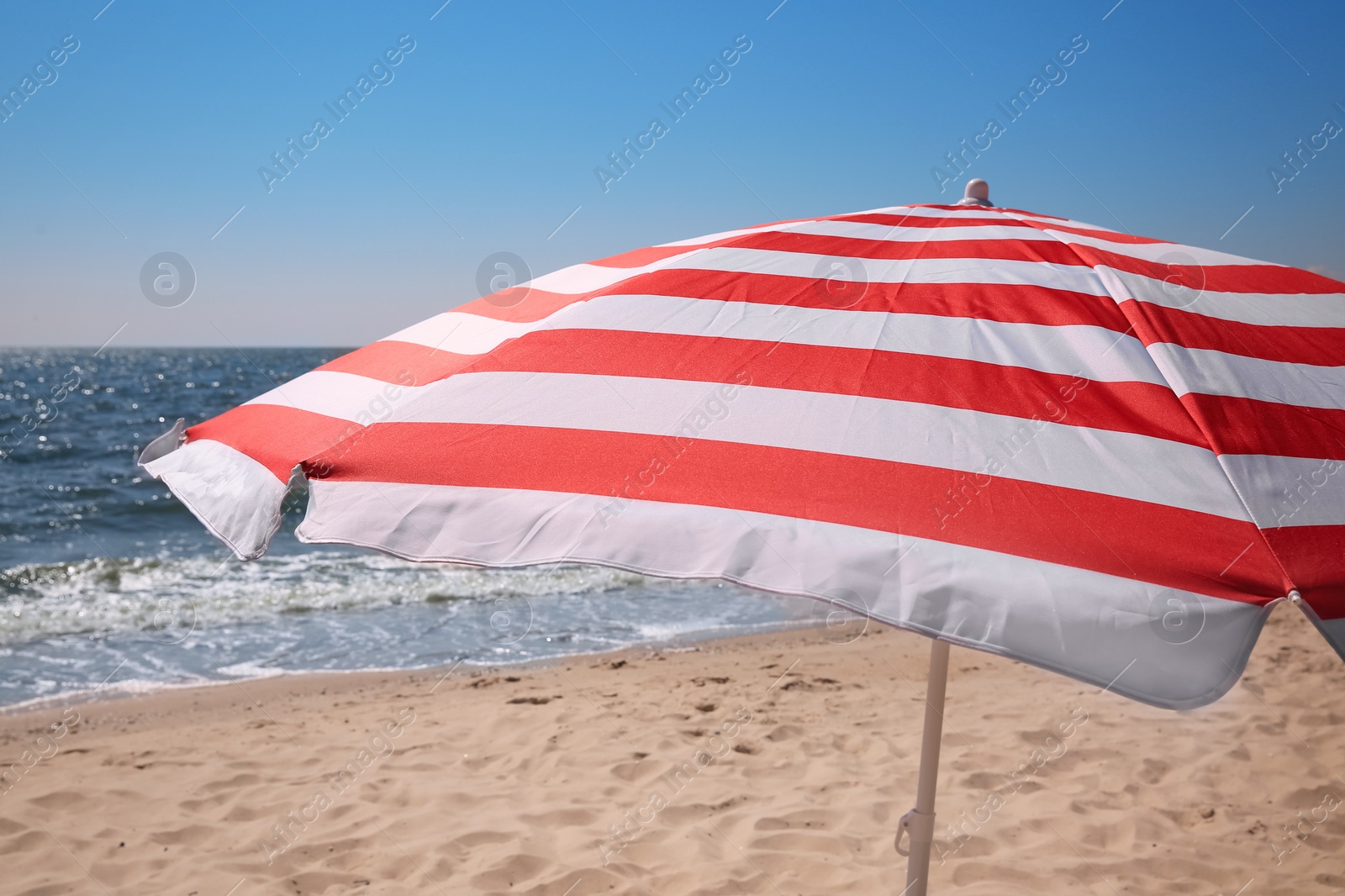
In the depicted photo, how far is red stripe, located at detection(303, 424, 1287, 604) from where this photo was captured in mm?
1099

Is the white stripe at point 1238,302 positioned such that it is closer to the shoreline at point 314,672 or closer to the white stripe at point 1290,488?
the white stripe at point 1290,488

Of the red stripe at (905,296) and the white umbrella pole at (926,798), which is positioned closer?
the red stripe at (905,296)

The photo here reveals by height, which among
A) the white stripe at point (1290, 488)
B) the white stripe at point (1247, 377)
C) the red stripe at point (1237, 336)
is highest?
the red stripe at point (1237, 336)

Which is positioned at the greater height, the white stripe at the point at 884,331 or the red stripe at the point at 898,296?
the red stripe at the point at 898,296

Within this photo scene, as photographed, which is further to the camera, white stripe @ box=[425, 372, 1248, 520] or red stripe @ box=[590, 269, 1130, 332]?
red stripe @ box=[590, 269, 1130, 332]

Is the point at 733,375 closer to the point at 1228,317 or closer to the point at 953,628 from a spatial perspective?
the point at 953,628

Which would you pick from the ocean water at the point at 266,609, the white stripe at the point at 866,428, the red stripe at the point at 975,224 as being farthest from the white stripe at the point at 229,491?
the ocean water at the point at 266,609

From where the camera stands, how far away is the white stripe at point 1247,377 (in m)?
1.39

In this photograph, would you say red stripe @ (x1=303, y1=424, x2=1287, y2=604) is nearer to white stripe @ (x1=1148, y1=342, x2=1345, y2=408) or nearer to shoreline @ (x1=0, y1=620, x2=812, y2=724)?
white stripe @ (x1=1148, y1=342, x2=1345, y2=408)

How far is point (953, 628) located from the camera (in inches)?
41.5

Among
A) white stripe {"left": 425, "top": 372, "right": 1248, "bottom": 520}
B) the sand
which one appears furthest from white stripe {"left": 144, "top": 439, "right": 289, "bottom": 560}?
the sand

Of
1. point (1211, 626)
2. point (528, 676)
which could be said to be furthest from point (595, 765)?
point (1211, 626)

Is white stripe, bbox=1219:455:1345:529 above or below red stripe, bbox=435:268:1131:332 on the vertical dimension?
below

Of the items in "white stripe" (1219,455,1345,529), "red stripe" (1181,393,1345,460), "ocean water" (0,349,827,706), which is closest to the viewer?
"white stripe" (1219,455,1345,529)
